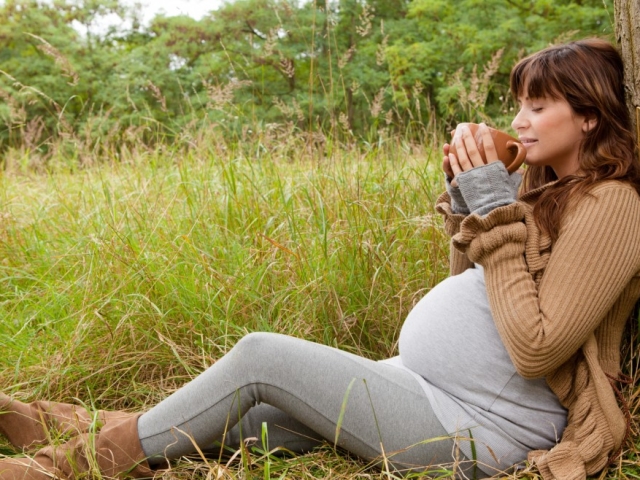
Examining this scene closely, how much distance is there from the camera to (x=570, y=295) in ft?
5.08

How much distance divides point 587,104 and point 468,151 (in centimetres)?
35

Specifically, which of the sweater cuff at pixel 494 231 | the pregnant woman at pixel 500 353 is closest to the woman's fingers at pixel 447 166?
the pregnant woman at pixel 500 353

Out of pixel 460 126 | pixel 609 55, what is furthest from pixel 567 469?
pixel 609 55

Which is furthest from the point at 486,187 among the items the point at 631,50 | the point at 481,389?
the point at 631,50

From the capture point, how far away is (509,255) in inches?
64.4

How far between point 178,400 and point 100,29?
42.9 feet

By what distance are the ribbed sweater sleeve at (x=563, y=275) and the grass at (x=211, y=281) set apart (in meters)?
0.56

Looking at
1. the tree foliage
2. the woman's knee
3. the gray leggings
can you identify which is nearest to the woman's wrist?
the gray leggings

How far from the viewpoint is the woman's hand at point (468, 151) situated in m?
1.75

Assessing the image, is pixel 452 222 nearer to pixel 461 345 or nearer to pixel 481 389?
pixel 461 345

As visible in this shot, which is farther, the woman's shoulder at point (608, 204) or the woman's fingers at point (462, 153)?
the woman's fingers at point (462, 153)

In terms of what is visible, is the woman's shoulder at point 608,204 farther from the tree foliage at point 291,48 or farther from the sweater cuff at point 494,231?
the tree foliage at point 291,48

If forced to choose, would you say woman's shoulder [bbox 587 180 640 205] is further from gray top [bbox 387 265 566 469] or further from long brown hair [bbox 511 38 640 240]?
gray top [bbox 387 265 566 469]

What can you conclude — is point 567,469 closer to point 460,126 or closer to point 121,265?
point 460,126
